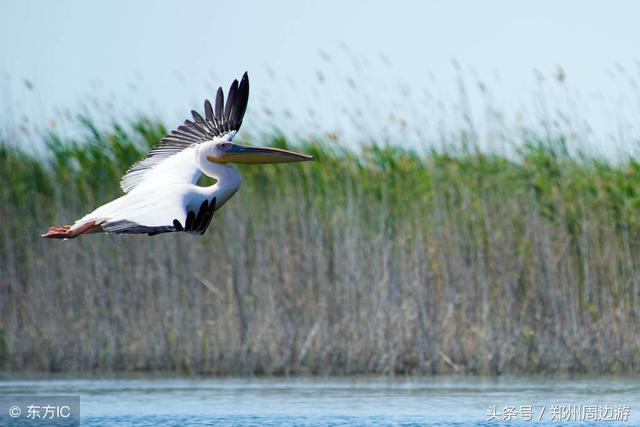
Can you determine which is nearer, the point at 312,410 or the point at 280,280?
the point at 312,410

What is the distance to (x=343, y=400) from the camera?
856 centimetres

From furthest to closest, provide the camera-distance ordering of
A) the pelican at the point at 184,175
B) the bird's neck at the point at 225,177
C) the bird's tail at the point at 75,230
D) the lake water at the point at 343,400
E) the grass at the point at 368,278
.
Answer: the grass at the point at 368,278
the lake water at the point at 343,400
the bird's neck at the point at 225,177
the bird's tail at the point at 75,230
the pelican at the point at 184,175

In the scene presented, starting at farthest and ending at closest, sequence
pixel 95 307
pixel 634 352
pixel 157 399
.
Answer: pixel 95 307 < pixel 634 352 < pixel 157 399

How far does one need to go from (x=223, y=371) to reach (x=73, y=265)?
1.36 m

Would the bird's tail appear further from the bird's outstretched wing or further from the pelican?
the bird's outstretched wing

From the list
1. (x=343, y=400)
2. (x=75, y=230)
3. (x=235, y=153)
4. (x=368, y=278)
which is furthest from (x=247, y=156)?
(x=368, y=278)

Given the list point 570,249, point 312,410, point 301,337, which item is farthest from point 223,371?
point 570,249

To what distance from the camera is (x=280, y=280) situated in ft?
33.0

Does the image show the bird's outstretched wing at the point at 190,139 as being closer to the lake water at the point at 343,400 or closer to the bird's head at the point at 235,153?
the bird's head at the point at 235,153

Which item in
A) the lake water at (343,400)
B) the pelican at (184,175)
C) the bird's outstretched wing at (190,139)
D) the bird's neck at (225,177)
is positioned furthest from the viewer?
the lake water at (343,400)

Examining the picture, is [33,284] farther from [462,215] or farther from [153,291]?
[462,215]

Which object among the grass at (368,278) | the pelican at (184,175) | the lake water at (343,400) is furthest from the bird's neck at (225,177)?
the grass at (368,278)

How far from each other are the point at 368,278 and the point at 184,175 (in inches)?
112

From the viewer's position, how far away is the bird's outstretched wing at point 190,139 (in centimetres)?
755
